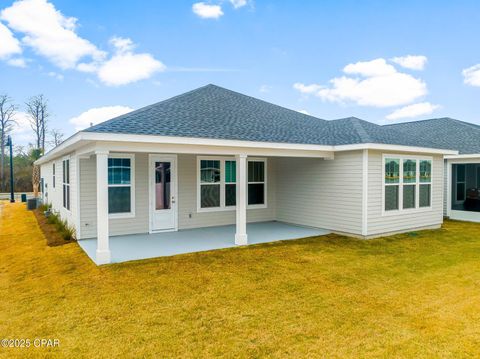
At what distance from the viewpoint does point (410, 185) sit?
33.2ft

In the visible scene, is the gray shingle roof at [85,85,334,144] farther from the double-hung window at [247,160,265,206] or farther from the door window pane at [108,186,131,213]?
the door window pane at [108,186,131,213]

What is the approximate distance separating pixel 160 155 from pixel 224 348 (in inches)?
267

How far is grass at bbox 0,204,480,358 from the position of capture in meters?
3.54

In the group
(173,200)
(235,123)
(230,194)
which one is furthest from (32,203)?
(235,123)

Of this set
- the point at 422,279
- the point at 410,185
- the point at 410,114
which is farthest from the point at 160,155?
the point at 410,114

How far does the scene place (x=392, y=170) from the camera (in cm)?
954

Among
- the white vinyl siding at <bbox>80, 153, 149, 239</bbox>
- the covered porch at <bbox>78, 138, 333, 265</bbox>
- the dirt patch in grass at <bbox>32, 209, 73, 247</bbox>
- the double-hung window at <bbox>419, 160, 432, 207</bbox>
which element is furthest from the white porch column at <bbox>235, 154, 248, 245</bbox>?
the double-hung window at <bbox>419, 160, 432, 207</bbox>

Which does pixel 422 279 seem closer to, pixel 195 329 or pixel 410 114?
pixel 195 329

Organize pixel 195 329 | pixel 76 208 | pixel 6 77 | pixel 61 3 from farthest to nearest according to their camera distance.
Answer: pixel 6 77, pixel 61 3, pixel 76 208, pixel 195 329

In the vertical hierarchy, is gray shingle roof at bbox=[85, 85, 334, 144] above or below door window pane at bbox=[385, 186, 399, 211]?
above

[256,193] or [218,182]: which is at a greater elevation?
[218,182]

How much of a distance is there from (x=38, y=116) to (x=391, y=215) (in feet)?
117

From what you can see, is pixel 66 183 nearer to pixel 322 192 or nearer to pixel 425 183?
A: pixel 322 192

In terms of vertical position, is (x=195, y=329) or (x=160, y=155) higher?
(x=160, y=155)
